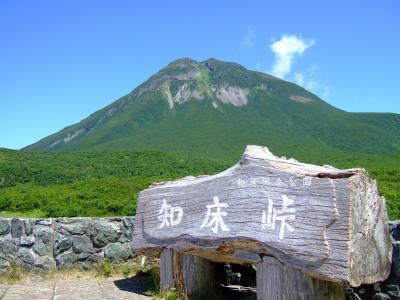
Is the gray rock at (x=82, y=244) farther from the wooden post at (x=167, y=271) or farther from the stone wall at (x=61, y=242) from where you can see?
the wooden post at (x=167, y=271)

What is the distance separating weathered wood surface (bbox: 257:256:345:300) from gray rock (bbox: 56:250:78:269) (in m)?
3.26

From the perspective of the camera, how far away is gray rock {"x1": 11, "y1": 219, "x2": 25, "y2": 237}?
23.7ft

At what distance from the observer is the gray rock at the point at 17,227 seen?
7211mm

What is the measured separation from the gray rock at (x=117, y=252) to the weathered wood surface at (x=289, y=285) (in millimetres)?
2917

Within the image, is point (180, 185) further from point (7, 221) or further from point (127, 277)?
point (7, 221)

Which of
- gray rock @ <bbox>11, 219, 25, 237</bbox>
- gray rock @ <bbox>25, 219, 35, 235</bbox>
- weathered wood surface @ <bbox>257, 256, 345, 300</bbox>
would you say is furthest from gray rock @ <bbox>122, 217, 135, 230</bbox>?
weathered wood surface @ <bbox>257, 256, 345, 300</bbox>

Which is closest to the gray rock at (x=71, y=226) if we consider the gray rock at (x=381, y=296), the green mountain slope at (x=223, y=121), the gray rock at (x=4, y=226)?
the gray rock at (x=4, y=226)

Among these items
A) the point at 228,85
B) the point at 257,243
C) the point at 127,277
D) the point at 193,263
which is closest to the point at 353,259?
the point at 257,243

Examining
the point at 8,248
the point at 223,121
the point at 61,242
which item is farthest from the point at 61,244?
the point at 223,121

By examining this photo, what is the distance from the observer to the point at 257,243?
4.89 meters

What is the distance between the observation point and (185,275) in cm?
600

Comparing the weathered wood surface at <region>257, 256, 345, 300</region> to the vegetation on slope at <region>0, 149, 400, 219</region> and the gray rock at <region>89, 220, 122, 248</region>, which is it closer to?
the gray rock at <region>89, 220, 122, 248</region>

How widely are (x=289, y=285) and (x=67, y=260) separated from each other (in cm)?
367

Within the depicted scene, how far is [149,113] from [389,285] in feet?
343
